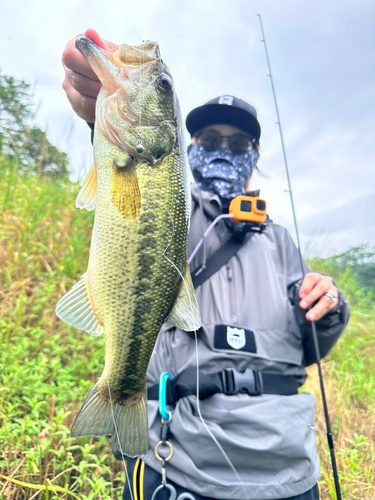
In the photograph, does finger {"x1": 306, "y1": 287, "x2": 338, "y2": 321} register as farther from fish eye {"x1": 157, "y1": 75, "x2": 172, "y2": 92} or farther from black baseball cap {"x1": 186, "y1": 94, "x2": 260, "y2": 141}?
black baseball cap {"x1": 186, "y1": 94, "x2": 260, "y2": 141}

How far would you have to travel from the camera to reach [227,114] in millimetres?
2562

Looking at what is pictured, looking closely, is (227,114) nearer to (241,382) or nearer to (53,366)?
(241,382)

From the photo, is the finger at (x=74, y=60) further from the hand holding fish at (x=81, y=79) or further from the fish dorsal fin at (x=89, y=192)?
the fish dorsal fin at (x=89, y=192)

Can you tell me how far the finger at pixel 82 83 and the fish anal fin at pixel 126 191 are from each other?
455 millimetres

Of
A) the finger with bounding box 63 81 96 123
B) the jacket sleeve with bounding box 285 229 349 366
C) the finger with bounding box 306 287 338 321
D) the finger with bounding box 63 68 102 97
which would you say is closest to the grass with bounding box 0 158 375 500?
the jacket sleeve with bounding box 285 229 349 366

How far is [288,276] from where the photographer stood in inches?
83.4

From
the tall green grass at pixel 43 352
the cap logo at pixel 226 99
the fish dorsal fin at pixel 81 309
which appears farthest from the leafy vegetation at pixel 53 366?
the cap logo at pixel 226 99

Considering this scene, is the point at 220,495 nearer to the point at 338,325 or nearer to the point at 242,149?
the point at 338,325

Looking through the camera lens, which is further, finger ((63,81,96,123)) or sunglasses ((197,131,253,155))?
→ sunglasses ((197,131,253,155))

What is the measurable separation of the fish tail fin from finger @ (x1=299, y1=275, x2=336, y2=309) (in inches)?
39.3

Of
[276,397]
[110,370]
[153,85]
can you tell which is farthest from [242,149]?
[110,370]

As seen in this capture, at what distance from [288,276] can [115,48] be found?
158cm

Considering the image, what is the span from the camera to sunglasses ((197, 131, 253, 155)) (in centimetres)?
261

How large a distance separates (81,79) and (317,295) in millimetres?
1581
